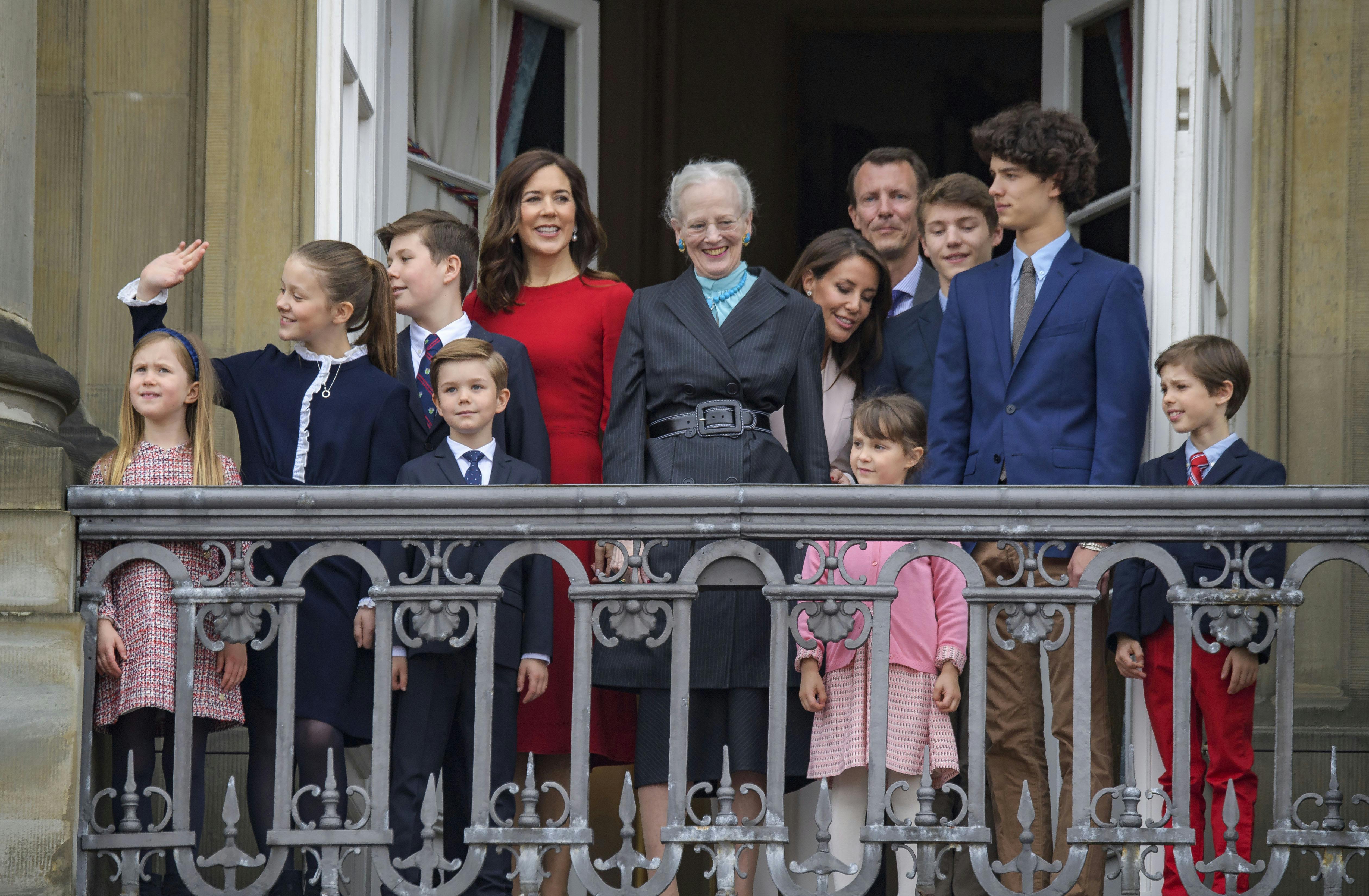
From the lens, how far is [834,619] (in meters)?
3.93

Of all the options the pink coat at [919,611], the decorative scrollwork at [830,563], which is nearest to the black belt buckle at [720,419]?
the pink coat at [919,611]

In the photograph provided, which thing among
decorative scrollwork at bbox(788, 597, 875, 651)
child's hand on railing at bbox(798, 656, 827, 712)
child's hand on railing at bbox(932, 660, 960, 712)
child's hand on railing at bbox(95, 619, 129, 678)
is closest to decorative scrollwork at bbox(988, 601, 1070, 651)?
decorative scrollwork at bbox(788, 597, 875, 651)

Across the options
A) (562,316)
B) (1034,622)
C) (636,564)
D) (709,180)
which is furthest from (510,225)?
(1034,622)

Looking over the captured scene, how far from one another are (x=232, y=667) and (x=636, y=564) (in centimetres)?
102

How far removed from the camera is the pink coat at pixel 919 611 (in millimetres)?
4371

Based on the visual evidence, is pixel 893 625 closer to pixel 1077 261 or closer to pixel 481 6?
pixel 1077 261

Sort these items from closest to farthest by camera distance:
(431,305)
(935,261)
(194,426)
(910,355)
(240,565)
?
(240,565) → (194,426) → (431,305) → (910,355) → (935,261)

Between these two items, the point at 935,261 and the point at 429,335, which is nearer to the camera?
the point at 429,335

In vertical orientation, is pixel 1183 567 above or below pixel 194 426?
below

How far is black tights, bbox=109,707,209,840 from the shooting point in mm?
4129

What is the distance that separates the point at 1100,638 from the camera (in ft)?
15.3

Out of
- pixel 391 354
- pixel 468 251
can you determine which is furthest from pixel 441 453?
pixel 468 251

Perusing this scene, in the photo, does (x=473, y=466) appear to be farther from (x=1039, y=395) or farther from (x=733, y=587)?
(x=1039, y=395)

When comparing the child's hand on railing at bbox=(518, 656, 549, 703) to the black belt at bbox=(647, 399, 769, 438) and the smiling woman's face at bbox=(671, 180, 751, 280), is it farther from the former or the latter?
the smiling woman's face at bbox=(671, 180, 751, 280)
